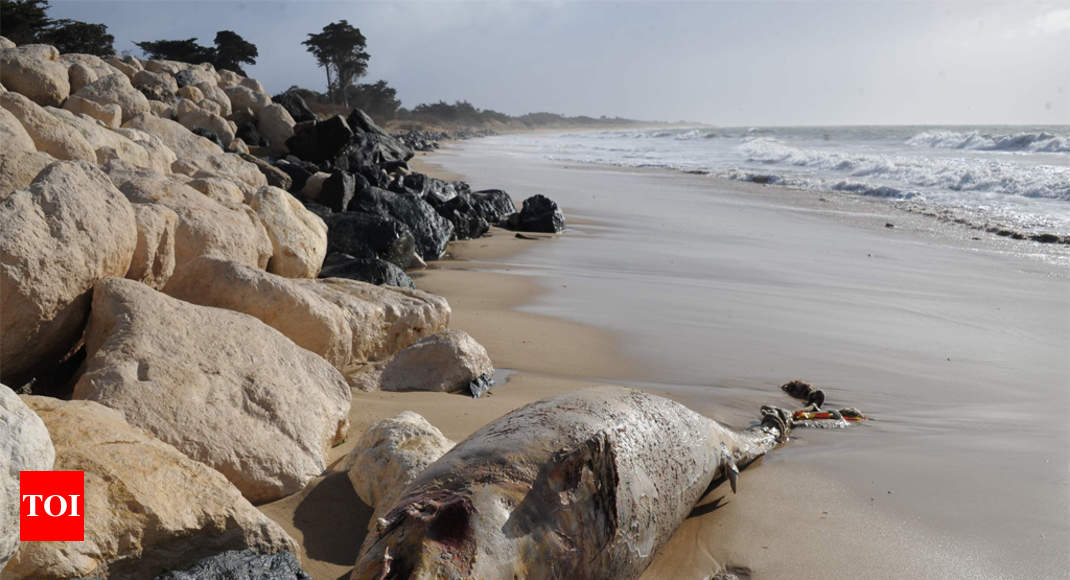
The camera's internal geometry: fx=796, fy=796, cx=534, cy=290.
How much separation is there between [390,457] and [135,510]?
0.88m

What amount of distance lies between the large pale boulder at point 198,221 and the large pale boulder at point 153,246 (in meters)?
0.22

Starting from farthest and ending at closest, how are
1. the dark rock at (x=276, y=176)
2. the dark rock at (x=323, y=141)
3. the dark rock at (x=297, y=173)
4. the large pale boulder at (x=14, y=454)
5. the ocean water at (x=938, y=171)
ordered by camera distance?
the dark rock at (x=323, y=141) → the ocean water at (x=938, y=171) → the dark rock at (x=297, y=173) → the dark rock at (x=276, y=176) → the large pale boulder at (x=14, y=454)

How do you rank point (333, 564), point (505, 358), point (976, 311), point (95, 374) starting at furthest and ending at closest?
point (976, 311) < point (505, 358) < point (95, 374) < point (333, 564)

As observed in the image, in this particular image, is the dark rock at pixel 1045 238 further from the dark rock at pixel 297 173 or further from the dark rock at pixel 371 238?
the dark rock at pixel 297 173

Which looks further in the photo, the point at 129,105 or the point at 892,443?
the point at 129,105

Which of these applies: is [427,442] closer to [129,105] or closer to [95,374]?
[95,374]

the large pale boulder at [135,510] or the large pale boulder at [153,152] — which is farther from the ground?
the large pale boulder at [153,152]

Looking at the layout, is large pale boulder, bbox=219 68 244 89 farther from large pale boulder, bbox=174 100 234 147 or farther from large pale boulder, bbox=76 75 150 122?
large pale boulder, bbox=76 75 150 122

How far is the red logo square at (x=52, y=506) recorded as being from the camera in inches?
72.1

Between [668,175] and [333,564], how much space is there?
2069 cm

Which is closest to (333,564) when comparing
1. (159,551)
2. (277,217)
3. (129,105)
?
(159,551)

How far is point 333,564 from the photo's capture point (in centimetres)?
254

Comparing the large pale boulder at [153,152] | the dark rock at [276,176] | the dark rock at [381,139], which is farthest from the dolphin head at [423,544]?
the dark rock at [381,139]

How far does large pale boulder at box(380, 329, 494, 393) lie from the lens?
426 cm
